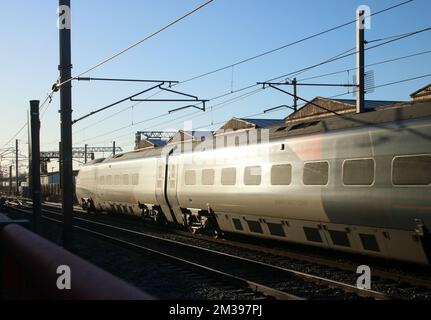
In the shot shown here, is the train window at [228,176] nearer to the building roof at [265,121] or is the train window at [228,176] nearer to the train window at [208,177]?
the train window at [208,177]

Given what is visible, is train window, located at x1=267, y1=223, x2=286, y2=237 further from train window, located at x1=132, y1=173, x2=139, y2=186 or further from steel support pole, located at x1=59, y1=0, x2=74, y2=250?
train window, located at x1=132, y1=173, x2=139, y2=186

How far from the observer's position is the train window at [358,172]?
10336 mm

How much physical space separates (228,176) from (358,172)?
5.56 m

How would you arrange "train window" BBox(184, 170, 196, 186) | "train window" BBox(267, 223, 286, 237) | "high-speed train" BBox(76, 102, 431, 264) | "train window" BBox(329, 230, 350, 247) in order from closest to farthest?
"high-speed train" BBox(76, 102, 431, 264), "train window" BBox(329, 230, 350, 247), "train window" BBox(267, 223, 286, 237), "train window" BBox(184, 170, 196, 186)

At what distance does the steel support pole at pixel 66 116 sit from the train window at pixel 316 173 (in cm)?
585

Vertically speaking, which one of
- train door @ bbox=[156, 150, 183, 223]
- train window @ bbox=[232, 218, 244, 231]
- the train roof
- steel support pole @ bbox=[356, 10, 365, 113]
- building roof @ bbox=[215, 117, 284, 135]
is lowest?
train window @ bbox=[232, 218, 244, 231]

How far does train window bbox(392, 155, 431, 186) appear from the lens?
359 inches

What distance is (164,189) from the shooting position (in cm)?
2080

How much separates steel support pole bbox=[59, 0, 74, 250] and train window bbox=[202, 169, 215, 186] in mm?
4684

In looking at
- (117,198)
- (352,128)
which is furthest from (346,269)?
(117,198)

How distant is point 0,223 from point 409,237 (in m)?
6.77

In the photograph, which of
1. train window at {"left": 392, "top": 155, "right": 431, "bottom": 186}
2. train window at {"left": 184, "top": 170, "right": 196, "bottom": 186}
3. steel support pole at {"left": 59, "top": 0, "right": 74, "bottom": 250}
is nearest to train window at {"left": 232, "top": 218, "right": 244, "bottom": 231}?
train window at {"left": 184, "top": 170, "right": 196, "bottom": 186}

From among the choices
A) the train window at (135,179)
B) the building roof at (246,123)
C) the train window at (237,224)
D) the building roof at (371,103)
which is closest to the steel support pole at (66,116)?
the train window at (237,224)

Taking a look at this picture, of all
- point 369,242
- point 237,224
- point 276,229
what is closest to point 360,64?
point 237,224
